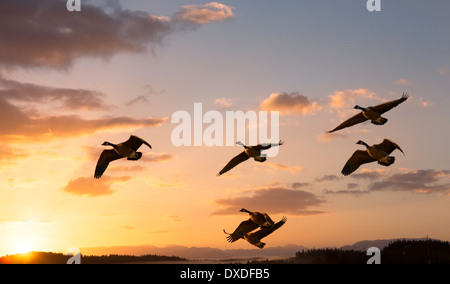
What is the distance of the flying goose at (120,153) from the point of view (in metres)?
35.8

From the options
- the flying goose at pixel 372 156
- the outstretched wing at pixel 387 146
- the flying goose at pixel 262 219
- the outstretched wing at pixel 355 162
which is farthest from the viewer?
the outstretched wing at pixel 355 162

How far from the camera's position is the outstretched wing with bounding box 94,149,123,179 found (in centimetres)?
3838

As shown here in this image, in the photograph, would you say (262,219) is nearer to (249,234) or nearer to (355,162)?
(249,234)

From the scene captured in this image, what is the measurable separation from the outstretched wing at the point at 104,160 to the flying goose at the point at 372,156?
761 inches

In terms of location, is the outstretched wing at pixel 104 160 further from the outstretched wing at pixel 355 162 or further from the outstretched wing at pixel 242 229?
the outstretched wing at pixel 355 162

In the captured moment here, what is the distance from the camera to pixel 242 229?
34656 millimetres

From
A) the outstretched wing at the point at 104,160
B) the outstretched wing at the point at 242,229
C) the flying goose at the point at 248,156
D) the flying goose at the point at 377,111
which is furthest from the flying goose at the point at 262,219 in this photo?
the outstretched wing at the point at 104,160

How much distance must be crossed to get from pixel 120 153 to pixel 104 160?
2.73 meters

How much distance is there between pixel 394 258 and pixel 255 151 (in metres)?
17.7

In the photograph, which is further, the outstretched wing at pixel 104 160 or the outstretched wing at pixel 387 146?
the outstretched wing at pixel 104 160
